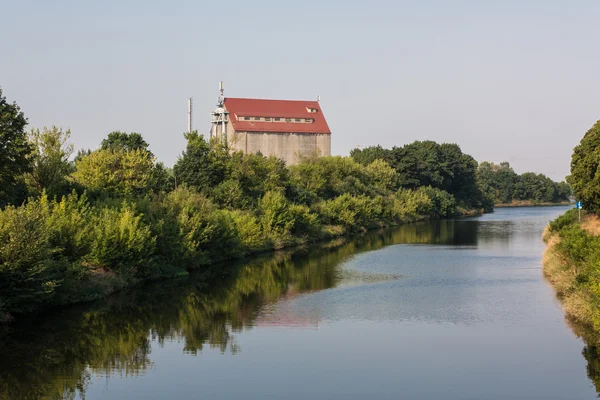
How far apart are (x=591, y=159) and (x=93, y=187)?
Result: 3400 cm

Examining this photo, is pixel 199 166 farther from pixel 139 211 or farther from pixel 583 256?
pixel 583 256

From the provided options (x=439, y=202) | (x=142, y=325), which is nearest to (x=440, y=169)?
(x=439, y=202)

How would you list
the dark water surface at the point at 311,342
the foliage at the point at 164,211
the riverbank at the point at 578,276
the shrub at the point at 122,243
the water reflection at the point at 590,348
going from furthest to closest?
the shrub at the point at 122,243, the foliage at the point at 164,211, the riverbank at the point at 578,276, the water reflection at the point at 590,348, the dark water surface at the point at 311,342

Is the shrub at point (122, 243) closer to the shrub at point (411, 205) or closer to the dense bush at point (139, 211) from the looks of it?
the dense bush at point (139, 211)

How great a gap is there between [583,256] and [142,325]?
19679 millimetres

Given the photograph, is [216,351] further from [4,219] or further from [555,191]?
[555,191]

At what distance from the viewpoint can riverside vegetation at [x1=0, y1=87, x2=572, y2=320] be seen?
97.2 ft

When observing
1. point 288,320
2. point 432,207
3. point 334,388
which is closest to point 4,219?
point 288,320

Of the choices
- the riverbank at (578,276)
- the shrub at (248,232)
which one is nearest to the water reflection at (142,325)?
the shrub at (248,232)

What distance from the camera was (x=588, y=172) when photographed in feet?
165

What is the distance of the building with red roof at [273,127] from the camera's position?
115 meters

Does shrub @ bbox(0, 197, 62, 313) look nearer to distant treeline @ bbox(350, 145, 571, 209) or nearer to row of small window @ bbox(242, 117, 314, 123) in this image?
distant treeline @ bbox(350, 145, 571, 209)

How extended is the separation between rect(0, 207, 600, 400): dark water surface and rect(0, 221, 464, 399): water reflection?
0.08m

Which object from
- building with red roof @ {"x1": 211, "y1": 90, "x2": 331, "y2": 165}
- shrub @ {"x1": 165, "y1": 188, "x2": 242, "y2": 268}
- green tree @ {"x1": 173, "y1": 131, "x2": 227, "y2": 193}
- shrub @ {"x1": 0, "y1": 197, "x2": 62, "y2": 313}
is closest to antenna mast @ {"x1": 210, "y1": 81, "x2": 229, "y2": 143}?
building with red roof @ {"x1": 211, "y1": 90, "x2": 331, "y2": 165}
